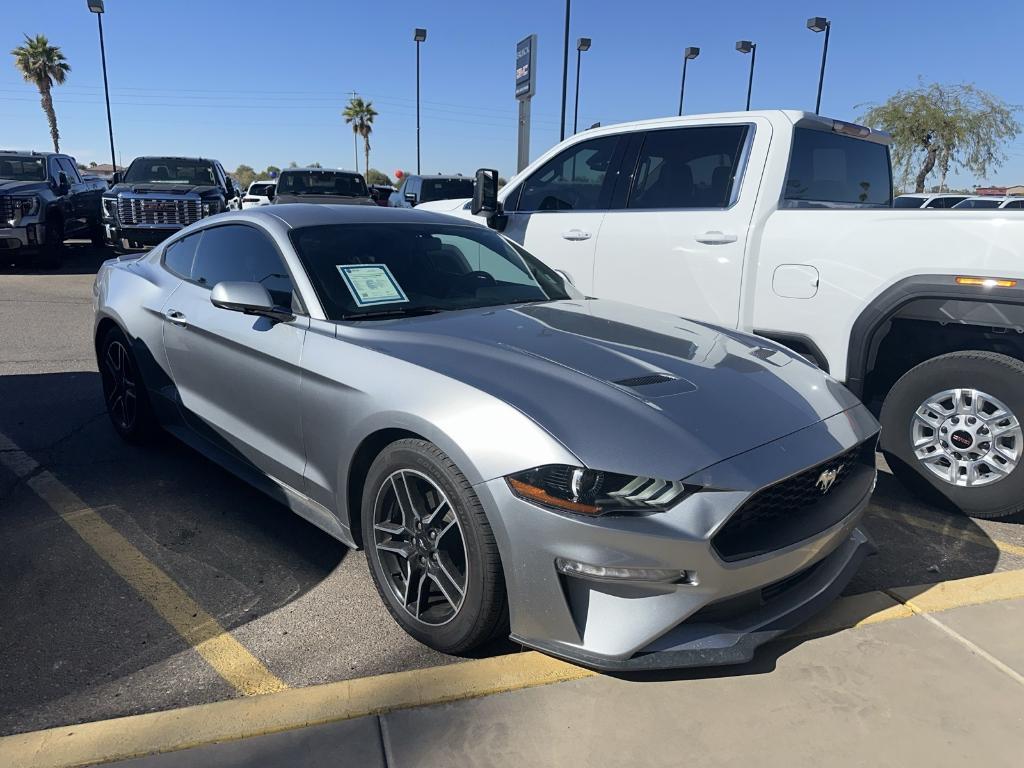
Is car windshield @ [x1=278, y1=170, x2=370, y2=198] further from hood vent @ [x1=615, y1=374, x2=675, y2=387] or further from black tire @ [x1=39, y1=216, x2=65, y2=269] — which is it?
hood vent @ [x1=615, y1=374, x2=675, y2=387]

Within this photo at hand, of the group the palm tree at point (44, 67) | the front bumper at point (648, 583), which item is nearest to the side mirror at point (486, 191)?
the front bumper at point (648, 583)

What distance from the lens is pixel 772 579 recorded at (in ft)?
7.73

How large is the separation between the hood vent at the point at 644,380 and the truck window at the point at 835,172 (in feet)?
8.13

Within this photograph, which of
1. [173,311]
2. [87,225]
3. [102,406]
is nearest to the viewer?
[173,311]

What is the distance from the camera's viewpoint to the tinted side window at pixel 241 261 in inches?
135

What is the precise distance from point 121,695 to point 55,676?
0.93 ft

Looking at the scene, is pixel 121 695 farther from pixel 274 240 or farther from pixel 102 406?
pixel 102 406

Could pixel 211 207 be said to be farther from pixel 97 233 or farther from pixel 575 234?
pixel 575 234

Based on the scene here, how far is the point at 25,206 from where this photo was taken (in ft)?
41.7

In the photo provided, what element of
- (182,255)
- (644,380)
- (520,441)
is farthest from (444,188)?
(520,441)

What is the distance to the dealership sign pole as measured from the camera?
1487 centimetres

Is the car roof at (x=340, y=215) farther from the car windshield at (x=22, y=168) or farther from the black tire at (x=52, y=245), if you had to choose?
the car windshield at (x=22, y=168)

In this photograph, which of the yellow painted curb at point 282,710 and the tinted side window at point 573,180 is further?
the tinted side window at point 573,180

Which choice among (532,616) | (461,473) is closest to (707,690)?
(532,616)
